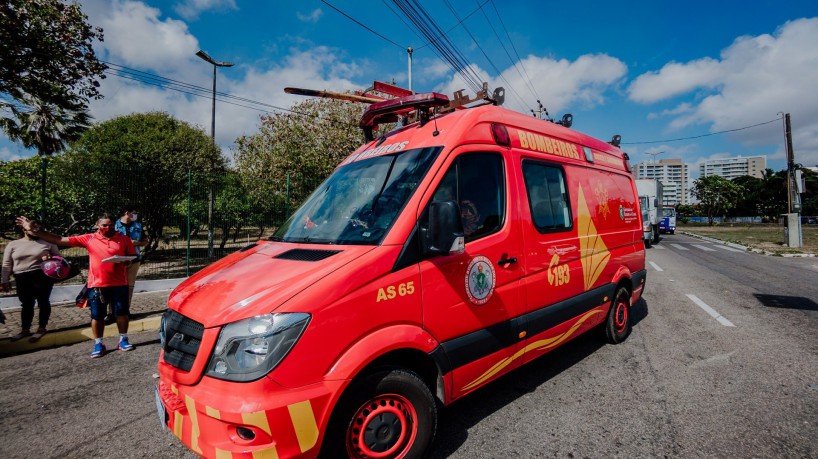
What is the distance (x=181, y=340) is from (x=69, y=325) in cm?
563

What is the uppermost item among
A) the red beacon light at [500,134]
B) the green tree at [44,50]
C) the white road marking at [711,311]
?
the green tree at [44,50]

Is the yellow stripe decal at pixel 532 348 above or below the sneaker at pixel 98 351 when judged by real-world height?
above

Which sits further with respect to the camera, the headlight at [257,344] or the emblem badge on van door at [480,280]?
the emblem badge on van door at [480,280]

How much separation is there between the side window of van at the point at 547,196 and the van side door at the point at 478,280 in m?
0.30

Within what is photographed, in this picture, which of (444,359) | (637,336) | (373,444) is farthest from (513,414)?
(637,336)

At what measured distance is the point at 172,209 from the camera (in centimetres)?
987

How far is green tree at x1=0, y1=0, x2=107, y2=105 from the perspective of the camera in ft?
23.5

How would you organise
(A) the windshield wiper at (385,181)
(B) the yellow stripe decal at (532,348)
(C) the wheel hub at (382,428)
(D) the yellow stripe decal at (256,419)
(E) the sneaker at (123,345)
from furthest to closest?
(E) the sneaker at (123,345)
(B) the yellow stripe decal at (532,348)
(A) the windshield wiper at (385,181)
(C) the wheel hub at (382,428)
(D) the yellow stripe decal at (256,419)

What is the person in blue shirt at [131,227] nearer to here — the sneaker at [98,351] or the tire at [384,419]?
the sneaker at [98,351]

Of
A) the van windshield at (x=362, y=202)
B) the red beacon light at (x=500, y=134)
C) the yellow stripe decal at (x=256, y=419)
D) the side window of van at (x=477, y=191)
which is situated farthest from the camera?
the red beacon light at (x=500, y=134)

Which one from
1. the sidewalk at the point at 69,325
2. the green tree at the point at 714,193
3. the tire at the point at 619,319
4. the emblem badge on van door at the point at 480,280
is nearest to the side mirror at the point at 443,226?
the emblem badge on van door at the point at 480,280

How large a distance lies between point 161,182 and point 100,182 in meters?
1.67

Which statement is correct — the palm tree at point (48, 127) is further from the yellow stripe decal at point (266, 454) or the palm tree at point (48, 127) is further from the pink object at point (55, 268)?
the yellow stripe decal at point (266, 454)

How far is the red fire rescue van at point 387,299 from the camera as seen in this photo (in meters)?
1.99
